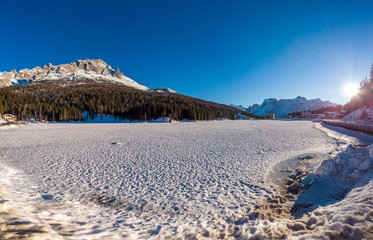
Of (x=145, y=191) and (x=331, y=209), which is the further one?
(x=145, y=191)

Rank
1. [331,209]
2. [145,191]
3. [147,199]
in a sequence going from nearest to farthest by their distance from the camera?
[331,209], [147,199], [145,191]

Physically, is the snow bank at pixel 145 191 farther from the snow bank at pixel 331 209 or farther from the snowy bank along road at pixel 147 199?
the snow bank at pixel 331 209

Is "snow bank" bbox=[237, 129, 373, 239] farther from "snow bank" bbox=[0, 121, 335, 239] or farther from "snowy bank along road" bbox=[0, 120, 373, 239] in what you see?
"snow bank" bbox=[0, 121, 335, 239]

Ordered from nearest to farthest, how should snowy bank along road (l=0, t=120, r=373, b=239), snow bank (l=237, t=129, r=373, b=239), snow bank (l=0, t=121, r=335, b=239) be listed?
snow bank (l=237, t=129, r=373, b=239), snowy bank along road (l=0, t=120, r=373, b=239), snow bank (l=0, t=121, r=335, b=239)

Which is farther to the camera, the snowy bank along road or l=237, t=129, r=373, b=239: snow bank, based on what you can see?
the snowy bank along road

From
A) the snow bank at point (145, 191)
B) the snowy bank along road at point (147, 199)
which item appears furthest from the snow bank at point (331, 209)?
the snow bank at point (145, 191)

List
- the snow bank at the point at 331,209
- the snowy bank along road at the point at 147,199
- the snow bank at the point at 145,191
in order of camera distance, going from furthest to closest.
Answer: the snow bank at the point at 145,191, the snowy bank along road at the point at 147,199, the snow bank at the point at 331,209

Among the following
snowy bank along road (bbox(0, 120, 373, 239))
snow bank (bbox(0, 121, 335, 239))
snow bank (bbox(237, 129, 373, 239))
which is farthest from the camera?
snow bank (bbox(0, 121, 335, 239))

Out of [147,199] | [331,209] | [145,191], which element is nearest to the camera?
[331,209]

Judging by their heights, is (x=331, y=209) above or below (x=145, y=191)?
above

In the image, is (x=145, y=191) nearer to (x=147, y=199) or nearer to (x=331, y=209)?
(x=147, y=199)

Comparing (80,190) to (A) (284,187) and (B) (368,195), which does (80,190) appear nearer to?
(A) (284,187)

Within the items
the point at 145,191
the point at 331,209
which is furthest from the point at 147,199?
the point at 331,209

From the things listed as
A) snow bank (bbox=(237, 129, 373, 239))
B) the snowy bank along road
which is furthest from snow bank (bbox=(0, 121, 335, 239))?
snow bank (bbox=(237, 129, 373, 239))
